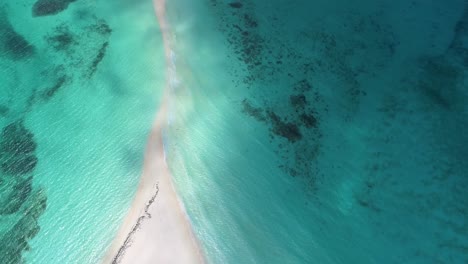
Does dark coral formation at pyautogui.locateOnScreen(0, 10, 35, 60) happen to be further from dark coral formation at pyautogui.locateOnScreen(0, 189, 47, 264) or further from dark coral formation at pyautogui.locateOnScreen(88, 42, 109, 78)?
dark coral formation at pyautogui.locateOnScreen(0, 189, 47, 264)

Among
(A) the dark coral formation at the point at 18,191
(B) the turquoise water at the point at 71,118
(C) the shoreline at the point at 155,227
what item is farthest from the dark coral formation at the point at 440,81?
(A) the dark coral formation at the point at 18,191

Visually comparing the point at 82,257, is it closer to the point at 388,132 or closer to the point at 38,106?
the point at 38,106

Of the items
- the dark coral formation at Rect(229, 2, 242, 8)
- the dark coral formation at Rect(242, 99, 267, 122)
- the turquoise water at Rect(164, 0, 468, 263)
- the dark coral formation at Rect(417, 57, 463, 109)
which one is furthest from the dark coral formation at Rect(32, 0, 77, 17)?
the dark coral formation at Rect(417, 57, 463, 109)

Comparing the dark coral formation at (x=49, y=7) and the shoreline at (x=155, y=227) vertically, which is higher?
the dark coral formation at (x=49, y=7)

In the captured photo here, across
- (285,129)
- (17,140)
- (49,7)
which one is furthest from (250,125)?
(49,7)

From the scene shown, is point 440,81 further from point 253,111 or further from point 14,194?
point 14,194

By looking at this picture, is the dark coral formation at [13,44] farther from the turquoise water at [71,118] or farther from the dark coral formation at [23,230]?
the dark coral formation at [23,230]

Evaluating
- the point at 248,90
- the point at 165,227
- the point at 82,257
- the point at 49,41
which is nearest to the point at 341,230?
the point at 165,227
